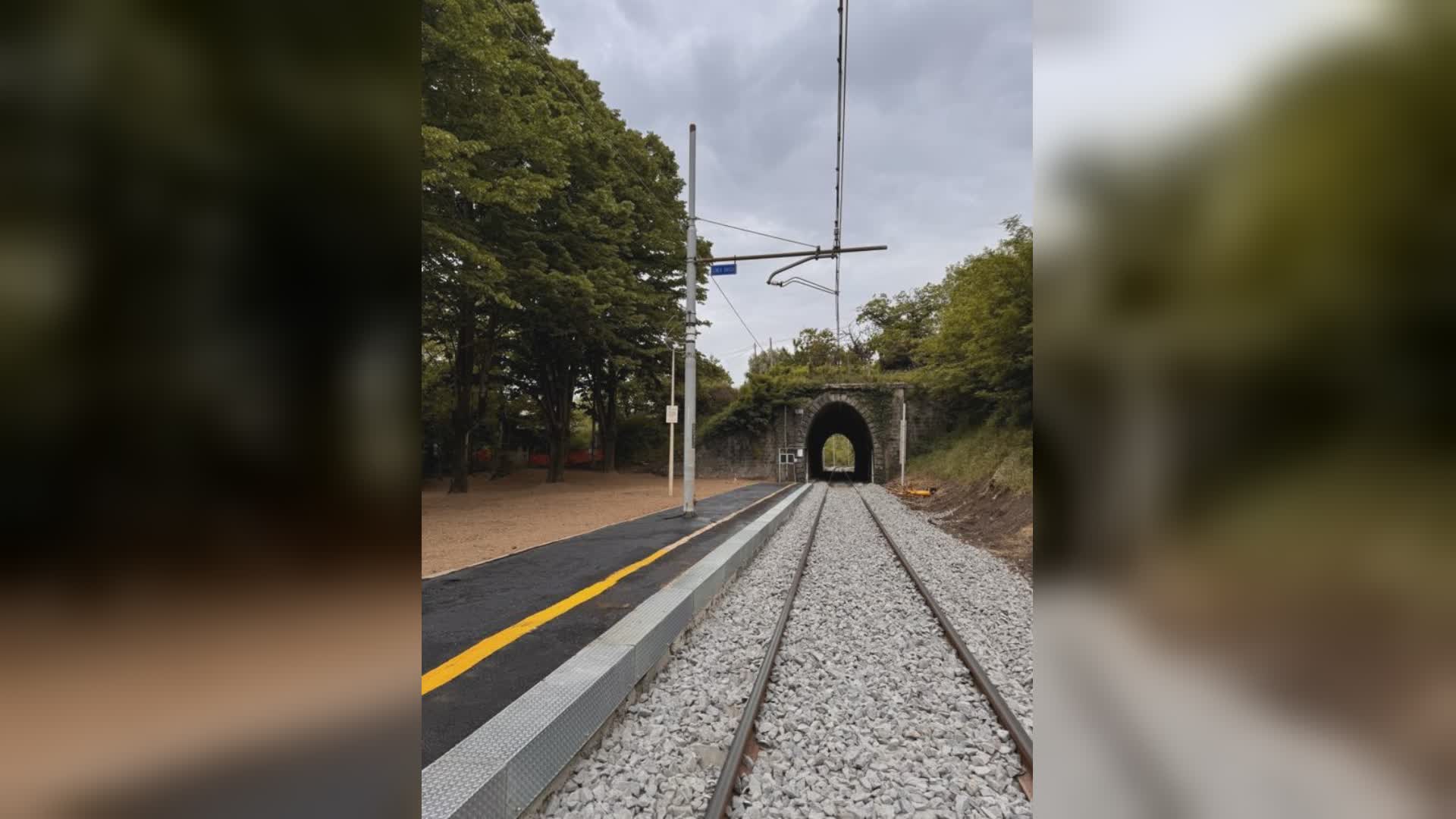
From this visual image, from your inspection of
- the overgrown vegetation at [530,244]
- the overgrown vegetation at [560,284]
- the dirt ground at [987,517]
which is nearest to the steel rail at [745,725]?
the overgrown vegetation at [560,284]

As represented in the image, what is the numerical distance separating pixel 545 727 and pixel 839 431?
119ft

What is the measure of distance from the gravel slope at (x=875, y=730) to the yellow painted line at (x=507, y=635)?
1851 mm

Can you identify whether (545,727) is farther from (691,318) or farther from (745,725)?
(691,318)

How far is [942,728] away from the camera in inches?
125

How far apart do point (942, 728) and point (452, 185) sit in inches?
467

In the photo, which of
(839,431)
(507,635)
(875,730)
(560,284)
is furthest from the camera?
(839,431)

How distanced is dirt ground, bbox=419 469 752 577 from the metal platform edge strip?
3.25ft

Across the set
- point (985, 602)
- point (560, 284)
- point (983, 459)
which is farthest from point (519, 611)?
point (983, 459)
